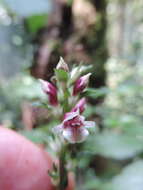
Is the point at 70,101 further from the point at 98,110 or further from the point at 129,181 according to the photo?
the point at 98,110

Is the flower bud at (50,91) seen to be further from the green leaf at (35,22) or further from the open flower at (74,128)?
the green leaf at (35,22)

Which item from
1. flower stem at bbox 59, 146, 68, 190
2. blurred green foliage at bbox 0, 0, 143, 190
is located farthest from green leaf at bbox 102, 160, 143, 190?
flower stem at bbox 59, 146, 68, 190

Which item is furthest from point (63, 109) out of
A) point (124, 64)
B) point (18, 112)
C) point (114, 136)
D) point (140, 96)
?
point (124, 64)

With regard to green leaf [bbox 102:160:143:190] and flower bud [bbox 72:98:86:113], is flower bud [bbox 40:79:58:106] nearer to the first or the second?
flower bud [bbox 72:98:86:113]

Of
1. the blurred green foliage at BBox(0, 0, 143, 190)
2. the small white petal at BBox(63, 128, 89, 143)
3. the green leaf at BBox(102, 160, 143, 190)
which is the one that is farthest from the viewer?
the blurred green foliage at BBox(0, 0, 143, 190)

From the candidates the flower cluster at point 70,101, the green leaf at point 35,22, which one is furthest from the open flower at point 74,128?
the green leaf at point 35,22

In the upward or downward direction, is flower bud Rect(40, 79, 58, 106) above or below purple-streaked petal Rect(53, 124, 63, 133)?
above
